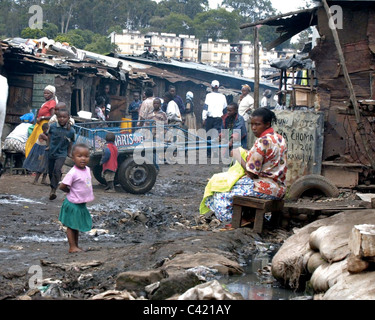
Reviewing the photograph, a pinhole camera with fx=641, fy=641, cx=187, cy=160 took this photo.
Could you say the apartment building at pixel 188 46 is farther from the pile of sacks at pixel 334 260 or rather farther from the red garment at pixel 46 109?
the pile of sacks at pixel 334 260

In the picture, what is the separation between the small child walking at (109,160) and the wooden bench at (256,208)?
443 centimetres

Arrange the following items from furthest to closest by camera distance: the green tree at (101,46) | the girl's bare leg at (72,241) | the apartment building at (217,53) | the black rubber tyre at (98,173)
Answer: the apartment building at (217,53) < the green tree at (101,46) < the black rubber tyre at (98,173) < the girl's bare leg at (72,241)

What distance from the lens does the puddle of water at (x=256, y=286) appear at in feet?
16.3

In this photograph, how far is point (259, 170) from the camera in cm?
728

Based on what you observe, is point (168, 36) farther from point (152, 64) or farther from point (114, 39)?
point (152, 64)

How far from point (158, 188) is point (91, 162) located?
1.80m

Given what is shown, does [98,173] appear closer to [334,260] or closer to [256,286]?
[256,286]

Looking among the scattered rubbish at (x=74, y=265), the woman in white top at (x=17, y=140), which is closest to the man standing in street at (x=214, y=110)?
the woman in white top at (x=17, y=140)

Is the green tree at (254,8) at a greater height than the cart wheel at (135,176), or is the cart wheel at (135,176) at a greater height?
the green tree at (254,8)

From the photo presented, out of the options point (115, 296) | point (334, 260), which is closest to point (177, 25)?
point (334, 260)

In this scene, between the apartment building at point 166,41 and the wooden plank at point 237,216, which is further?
the apartment building at point 166,41

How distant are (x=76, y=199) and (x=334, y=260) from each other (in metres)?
3.23

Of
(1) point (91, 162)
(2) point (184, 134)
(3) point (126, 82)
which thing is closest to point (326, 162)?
(2) point (184, 134)
